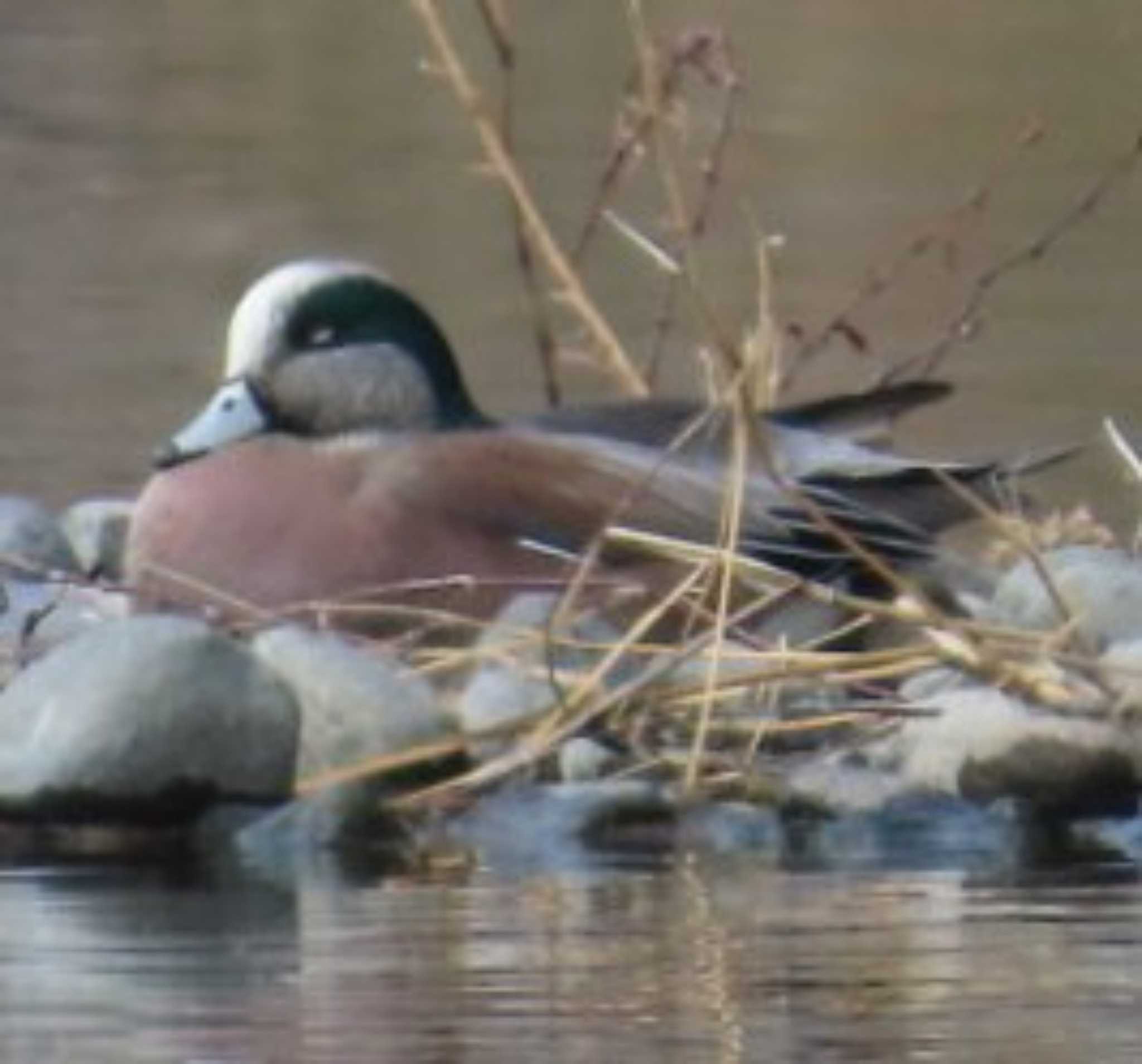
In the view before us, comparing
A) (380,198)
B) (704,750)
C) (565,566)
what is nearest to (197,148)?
(380,198)

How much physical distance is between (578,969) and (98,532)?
3708 mm

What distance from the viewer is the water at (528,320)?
6887 millimetres

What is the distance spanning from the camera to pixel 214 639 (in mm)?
8555

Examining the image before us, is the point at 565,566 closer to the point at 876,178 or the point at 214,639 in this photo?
the point at 214,639

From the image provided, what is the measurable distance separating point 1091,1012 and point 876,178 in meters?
10.8

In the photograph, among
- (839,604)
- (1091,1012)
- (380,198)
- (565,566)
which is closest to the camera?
(1091,1012)

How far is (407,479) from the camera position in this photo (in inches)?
388

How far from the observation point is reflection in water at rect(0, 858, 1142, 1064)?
6645 millimetres

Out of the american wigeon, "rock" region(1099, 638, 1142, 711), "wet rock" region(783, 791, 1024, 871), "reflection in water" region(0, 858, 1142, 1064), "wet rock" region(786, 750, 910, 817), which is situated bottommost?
"reflection in water" region(0, 858, 1142, 1064)

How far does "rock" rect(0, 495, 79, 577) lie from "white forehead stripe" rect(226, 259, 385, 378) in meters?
0.52

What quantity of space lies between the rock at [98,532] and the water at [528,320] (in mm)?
646

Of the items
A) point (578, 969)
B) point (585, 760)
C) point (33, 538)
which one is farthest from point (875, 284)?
point (578, 969)

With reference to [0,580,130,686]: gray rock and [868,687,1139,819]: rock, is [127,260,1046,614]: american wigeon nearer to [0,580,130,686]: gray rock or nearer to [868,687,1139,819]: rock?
[0,580,130,686]: gray rock

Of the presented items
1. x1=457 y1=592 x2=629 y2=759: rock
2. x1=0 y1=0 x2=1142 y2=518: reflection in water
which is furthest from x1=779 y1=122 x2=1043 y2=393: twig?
x1=457 y1=592 x2=629 y2=759: rock
